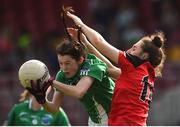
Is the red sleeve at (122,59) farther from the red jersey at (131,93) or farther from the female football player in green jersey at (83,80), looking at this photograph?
the female football player in green jersey at (83,80)

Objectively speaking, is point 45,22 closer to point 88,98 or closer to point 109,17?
point 109,17

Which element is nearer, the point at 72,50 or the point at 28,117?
the point at 72,50

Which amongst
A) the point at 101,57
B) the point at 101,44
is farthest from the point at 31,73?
the point at 101,57

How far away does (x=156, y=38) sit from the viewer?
8703mm

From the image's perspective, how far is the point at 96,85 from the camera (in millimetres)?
8891

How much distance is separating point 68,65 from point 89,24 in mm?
7334

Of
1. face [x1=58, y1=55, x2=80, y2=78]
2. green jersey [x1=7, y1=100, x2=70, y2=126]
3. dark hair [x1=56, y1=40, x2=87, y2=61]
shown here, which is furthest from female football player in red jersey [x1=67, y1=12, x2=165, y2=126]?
green jersey [x1=7, y1=100, x2=70, y2=126]

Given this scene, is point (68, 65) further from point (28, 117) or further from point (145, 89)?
point (28, 117)

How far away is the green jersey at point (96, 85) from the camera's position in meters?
8.68

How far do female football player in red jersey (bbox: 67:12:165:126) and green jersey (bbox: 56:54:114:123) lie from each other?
20 centimetres

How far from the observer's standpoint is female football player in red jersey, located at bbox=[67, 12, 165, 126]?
856cm

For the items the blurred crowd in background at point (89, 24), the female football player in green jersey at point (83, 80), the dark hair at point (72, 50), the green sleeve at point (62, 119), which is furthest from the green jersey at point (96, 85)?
the blurred crowd in background at point (89, 24)

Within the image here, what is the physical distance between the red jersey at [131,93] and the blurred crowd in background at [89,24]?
6.00 m

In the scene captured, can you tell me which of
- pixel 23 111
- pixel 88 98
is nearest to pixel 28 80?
pixel 88 98
